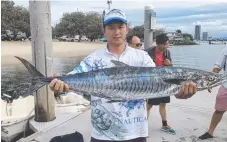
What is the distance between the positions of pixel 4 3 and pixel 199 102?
48.4m

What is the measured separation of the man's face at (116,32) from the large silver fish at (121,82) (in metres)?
0.20

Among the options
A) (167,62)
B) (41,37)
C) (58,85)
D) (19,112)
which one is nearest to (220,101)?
(167,62)

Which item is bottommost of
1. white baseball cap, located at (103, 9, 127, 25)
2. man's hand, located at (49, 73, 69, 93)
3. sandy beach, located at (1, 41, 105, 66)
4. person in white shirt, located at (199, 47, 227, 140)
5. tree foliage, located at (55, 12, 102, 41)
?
sandy beach, located at (1, 41, 105, 66)

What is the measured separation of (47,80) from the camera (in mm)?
2639

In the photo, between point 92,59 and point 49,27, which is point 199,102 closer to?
point 49,27

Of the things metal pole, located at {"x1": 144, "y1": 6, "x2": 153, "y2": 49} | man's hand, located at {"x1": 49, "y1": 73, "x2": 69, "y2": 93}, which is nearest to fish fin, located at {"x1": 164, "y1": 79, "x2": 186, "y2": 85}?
man's hand, located at {"x1": 49, "y1": 73, "x2": 69, "y2": 93}

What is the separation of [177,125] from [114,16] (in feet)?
11.8

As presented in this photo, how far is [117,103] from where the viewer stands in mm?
2641

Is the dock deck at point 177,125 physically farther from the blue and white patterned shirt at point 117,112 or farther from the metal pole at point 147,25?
the blue and white patterned shirt at point 117,112

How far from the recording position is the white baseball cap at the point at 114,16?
8.86 ft

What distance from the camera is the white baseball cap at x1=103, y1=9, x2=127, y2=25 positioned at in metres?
2.70

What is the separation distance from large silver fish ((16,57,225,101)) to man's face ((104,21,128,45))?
203 mm

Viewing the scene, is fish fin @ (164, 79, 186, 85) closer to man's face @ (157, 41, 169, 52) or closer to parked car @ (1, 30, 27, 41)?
man's face @ (157, 41, 169, 52)

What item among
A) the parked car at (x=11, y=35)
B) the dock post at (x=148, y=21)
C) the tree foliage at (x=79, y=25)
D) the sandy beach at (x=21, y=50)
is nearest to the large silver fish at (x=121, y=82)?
the dock post at (x=148, y=21)
